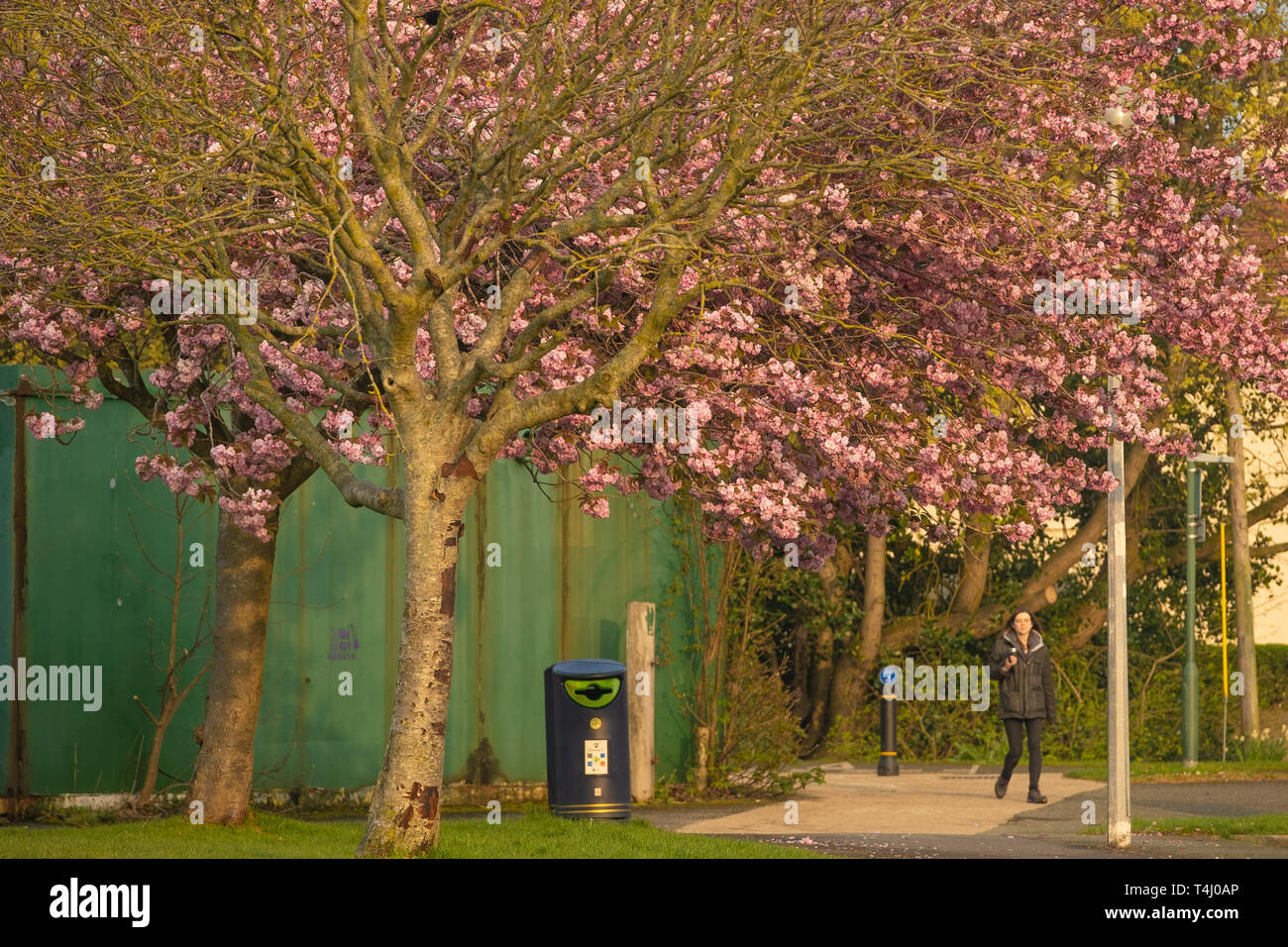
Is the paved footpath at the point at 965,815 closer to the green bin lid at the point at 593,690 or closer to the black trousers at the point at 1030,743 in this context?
Answer: the black trousers at the point at 1030,743

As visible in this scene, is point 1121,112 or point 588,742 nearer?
point 1121,112

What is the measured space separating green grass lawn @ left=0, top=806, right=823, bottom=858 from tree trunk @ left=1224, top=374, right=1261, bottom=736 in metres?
10.1

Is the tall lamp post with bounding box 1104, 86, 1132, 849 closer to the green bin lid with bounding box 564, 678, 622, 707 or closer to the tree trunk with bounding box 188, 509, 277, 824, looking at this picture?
the green bin lid with bounding box 564, 678, 622, 707

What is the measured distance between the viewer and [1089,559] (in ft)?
70.3

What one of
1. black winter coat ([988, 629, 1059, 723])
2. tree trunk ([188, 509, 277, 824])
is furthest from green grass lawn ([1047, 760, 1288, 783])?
tree trunk ([188, 509, 277, 824])

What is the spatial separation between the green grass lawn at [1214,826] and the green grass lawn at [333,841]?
3306mm

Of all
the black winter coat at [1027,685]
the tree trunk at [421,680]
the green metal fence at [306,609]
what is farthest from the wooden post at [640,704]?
the tree trunk at [421,680]

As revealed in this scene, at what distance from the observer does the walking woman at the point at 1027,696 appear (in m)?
15.2

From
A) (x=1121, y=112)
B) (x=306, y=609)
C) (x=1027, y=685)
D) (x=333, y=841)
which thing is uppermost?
(x=1121, y=112)

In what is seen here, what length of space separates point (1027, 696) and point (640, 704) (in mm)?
3323

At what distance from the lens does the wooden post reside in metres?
15.3

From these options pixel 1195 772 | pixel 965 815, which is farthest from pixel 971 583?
pixel 965 815

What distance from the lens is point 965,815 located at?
14477 mm

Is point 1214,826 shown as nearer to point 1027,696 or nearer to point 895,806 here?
point 1027,696
